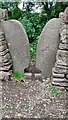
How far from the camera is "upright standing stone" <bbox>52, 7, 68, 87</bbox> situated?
8.13ft

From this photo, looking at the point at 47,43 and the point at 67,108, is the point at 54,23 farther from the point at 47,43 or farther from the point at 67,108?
the point at 67,108

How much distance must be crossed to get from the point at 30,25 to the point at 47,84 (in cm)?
135

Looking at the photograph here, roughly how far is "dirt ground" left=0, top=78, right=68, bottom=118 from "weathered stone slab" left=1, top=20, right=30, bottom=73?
238 mm

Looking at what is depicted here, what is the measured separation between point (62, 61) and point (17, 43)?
0.58 metres

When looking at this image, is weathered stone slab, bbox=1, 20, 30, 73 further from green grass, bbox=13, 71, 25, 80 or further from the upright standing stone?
the upright standing stone

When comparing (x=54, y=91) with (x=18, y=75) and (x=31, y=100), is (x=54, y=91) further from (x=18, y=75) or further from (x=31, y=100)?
(x=18, y=75)

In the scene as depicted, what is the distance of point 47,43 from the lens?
271 cm

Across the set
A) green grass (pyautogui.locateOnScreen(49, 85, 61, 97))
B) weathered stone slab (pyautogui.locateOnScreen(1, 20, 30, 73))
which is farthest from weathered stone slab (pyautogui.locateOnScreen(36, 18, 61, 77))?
green grass (pyautogui.locateOnScreen(49, 85, 61, 97))

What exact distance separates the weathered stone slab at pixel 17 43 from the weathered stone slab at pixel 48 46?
14 centimetres

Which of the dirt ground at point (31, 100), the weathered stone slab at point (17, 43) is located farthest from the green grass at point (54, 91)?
the weathered stone slab at point (17, 43)

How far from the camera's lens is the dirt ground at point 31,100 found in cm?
208

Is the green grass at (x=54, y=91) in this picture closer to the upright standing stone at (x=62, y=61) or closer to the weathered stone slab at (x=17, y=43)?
the upright standing stone at (x=62, y=61)

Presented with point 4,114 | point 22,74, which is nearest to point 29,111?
point 4,114

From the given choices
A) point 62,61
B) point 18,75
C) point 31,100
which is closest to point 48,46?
point 62,61
